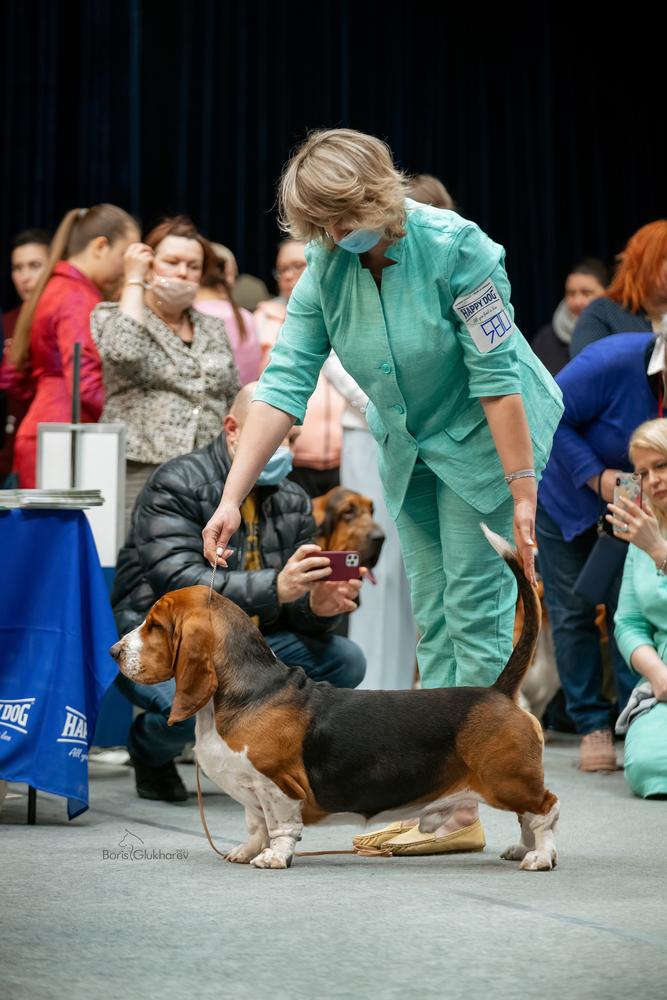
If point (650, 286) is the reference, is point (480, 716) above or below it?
below

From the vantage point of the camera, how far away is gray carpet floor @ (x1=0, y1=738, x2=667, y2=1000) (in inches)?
82.1

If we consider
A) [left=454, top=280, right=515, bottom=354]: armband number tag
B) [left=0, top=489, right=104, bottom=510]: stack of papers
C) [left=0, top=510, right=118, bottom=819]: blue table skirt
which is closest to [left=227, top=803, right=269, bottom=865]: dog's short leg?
[left=0, top=510, right=118, bottom=819]: blue table skirt

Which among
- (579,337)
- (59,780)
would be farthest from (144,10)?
(59,780)

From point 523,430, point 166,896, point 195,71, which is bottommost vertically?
point 166,896

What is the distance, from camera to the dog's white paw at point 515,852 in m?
3.03

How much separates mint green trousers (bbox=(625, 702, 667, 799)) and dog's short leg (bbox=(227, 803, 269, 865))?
1.46 metres

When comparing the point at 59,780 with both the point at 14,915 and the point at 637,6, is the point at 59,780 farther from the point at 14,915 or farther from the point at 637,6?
the point at 637,6

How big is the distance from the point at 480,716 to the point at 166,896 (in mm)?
709

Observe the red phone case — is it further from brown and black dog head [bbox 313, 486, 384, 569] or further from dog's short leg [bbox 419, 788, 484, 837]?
brown and black dog head [bbox 313, 486, 384, 569]

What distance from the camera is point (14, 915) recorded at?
8.12 feet

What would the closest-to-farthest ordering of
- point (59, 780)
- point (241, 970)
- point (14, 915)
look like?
point (241, 970) < point (14, 915) < point (59, 780)

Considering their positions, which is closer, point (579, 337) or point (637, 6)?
point (579, 337)

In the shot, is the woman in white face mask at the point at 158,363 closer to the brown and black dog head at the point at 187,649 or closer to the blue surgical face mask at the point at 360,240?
the brown and black dog head at the point at 187,649

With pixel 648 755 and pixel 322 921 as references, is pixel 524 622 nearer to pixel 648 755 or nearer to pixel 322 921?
pixel 322 921
